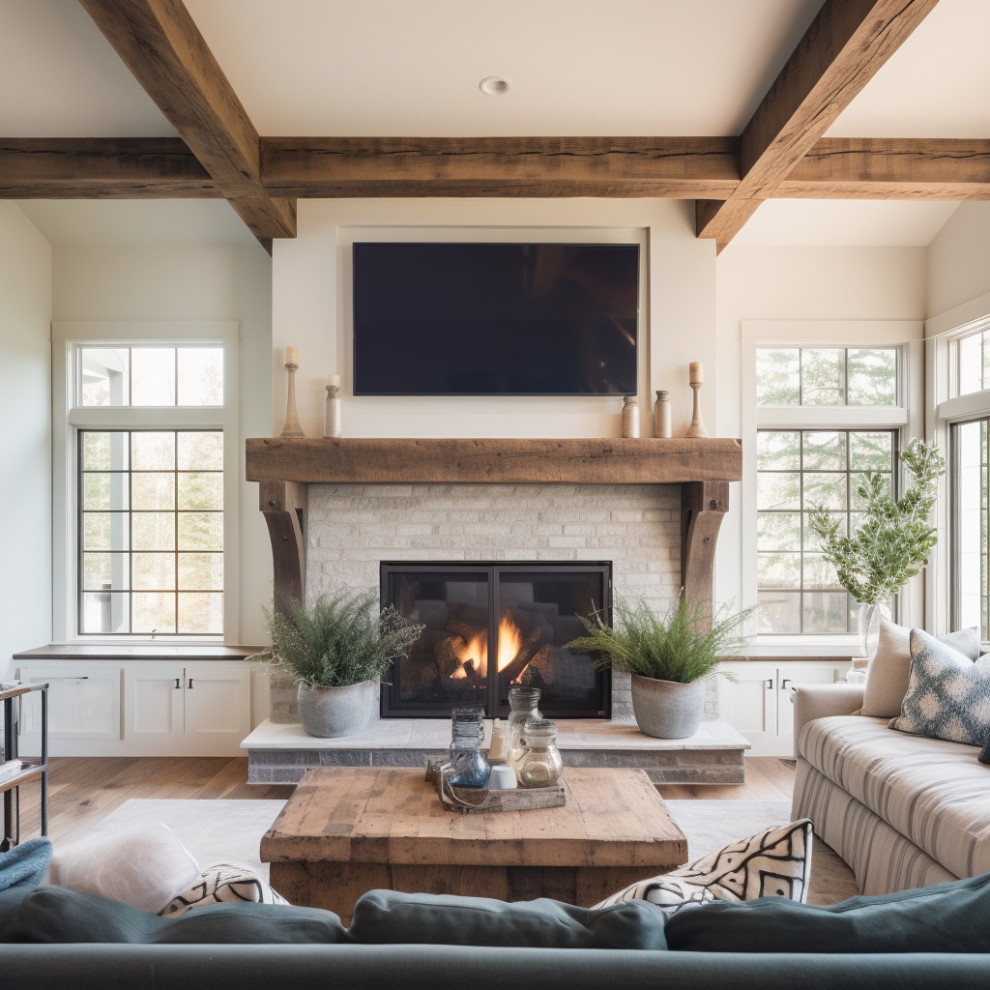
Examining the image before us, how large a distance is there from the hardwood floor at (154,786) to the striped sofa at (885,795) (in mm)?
507

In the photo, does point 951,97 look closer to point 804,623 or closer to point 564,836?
point 804,623

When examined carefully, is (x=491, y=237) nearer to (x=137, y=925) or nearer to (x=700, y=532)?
(x=700, y=532)

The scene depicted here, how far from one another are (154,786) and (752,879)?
325cm

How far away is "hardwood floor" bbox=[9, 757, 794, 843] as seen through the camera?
3.28 meters

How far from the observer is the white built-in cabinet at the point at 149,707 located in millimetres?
4027

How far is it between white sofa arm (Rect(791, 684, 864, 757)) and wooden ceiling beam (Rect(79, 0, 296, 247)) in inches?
121

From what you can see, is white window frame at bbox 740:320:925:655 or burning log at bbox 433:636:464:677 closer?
burning log at bbox 433:636:464:677

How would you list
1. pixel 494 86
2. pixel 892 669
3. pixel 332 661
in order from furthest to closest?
1. pixel 332 661
2. pixel 892 669
3. pixel 494 86

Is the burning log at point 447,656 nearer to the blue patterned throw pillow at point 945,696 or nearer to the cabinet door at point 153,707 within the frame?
the cabinet door at point 153,707

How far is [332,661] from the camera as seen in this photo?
11.3 feet

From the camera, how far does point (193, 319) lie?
14.0 feet

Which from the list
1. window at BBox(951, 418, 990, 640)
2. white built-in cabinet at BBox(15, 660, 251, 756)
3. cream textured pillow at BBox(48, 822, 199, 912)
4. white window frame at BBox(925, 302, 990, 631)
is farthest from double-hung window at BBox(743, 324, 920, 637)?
cream textured pillow at BBox(48, 822, 199, 912)

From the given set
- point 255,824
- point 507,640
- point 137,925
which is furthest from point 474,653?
point 137,925

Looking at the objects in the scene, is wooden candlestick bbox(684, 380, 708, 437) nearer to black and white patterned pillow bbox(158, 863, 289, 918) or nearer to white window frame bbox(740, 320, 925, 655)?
white window frame bbox(740, 320, 925, 655)
